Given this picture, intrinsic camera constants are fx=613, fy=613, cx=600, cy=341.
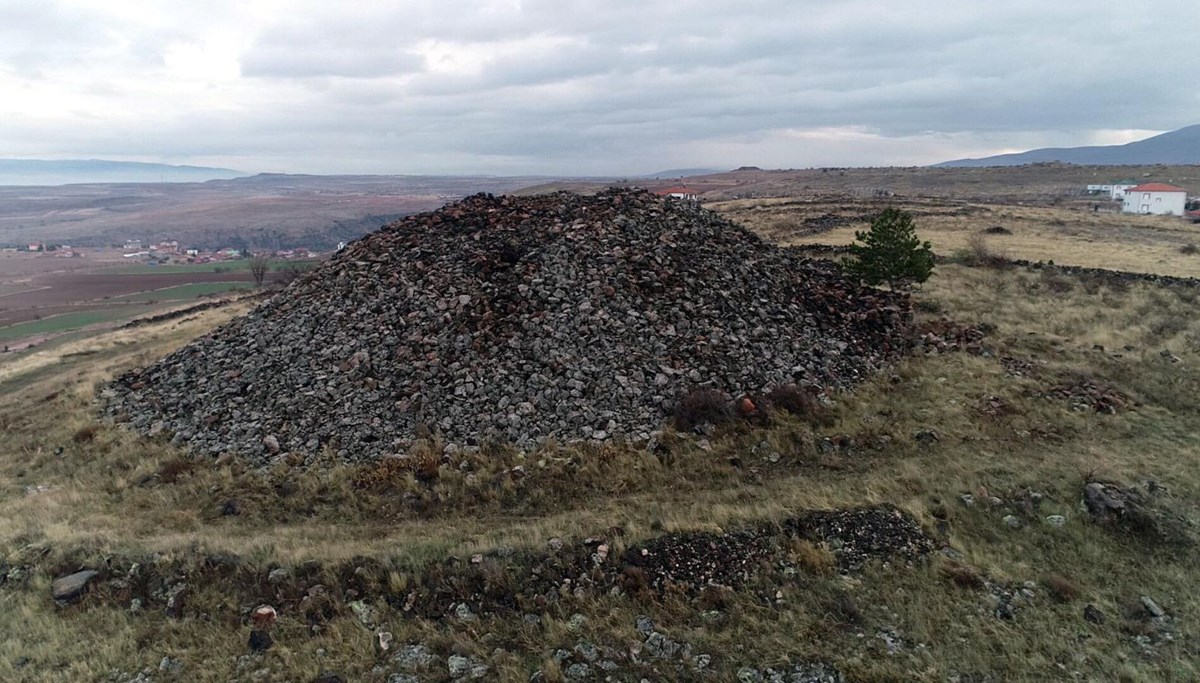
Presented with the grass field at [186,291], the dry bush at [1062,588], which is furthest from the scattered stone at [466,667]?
the grass field at [186,291]

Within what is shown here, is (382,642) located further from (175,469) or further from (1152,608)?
(1152,608)

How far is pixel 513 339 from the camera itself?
13906mm

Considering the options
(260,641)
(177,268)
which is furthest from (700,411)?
(177,268)

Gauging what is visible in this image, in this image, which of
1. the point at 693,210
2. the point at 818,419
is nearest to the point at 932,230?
the point at 693,210

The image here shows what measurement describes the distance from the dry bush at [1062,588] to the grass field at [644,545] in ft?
0.11

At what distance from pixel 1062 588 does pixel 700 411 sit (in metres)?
6.23

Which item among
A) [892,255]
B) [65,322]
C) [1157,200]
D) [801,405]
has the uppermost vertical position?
[1157,200]

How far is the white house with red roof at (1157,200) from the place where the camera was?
60031mm

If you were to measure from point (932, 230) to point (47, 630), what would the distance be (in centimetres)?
4659

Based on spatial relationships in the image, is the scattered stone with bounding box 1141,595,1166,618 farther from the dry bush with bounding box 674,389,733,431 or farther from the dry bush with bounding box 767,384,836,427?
the dry bush with bounding box 674,389,733,431

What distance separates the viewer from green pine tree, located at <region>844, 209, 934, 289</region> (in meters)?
19.7

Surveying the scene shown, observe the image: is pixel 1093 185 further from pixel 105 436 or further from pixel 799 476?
pixel 105 436

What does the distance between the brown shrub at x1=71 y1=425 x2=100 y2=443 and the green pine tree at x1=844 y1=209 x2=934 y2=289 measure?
2154 cm

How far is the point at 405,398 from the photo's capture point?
509 inches
